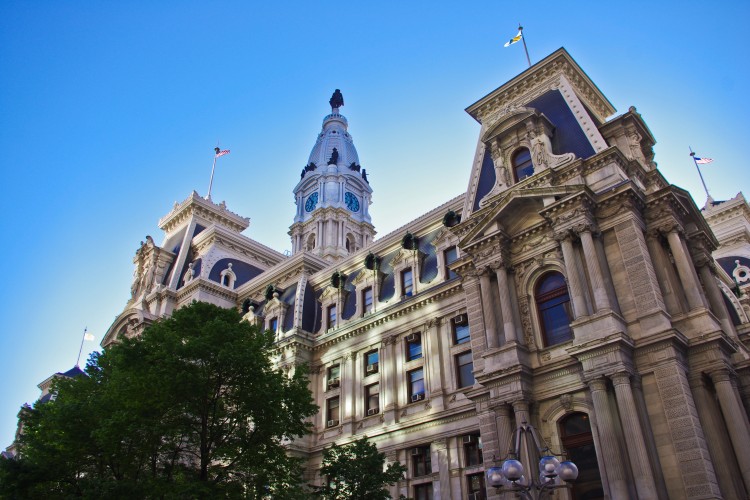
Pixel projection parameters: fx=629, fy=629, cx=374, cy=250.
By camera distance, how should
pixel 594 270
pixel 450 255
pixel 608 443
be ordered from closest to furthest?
pixel 608 443 < pixel 594 270 < pixel 450 255

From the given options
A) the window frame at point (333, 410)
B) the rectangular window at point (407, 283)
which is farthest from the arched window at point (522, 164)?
the window frame at point (333, 410)

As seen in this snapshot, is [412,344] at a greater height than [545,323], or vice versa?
[412,344]

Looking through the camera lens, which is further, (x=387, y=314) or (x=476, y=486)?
(x=387, y=314)

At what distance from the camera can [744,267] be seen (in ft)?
159

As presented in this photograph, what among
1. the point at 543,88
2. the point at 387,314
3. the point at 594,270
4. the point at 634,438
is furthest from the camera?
the point at 387,314

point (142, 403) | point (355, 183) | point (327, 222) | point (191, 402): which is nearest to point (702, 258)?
point (191, 402)

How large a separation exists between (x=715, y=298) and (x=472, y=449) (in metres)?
12.9

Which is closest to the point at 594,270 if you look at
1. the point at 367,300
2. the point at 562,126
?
the point at 562,126

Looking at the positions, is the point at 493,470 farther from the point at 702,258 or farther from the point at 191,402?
the point at 702,258

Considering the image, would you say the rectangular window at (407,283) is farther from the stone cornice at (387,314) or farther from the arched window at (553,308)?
the arched window at (553,308)

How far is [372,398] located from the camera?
36250 mm

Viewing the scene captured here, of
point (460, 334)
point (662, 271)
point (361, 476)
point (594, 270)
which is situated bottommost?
point (361, 476)

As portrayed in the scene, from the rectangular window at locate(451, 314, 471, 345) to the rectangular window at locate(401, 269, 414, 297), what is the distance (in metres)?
4.28

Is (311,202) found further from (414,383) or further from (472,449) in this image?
(472,449)
